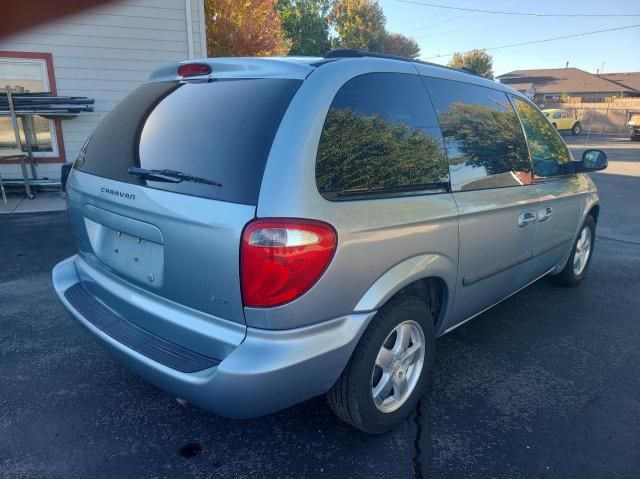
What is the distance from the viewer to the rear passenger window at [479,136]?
8.47 feet

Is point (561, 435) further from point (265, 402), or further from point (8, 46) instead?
point (8, 46)

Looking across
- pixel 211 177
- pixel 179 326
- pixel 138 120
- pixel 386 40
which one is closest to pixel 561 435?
pixel 179 326

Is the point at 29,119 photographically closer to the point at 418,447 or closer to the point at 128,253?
the point at 128,253

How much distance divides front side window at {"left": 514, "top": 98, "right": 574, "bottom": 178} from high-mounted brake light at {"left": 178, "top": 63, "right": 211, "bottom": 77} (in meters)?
2.32

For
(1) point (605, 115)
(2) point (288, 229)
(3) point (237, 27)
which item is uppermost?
(3) point (237, 27)

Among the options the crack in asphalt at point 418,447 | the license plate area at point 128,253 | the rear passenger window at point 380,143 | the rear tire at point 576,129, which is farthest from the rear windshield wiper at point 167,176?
the rear tire at point 576,129

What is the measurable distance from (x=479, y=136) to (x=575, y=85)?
5800cm

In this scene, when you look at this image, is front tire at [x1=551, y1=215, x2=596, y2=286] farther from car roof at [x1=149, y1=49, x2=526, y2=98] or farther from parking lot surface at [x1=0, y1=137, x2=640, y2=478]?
car roof at [x1=149, y1=49, x2=526, y2=98]

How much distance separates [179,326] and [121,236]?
595 millimetres

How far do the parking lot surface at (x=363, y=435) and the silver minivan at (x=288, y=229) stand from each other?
0.87ft

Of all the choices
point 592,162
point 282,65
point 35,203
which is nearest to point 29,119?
point 35,203

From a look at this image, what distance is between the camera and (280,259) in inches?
69.4

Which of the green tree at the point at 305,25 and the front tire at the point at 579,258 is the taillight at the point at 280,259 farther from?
the green tree at the point at 305,25

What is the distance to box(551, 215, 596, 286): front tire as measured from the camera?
14.4 ft
